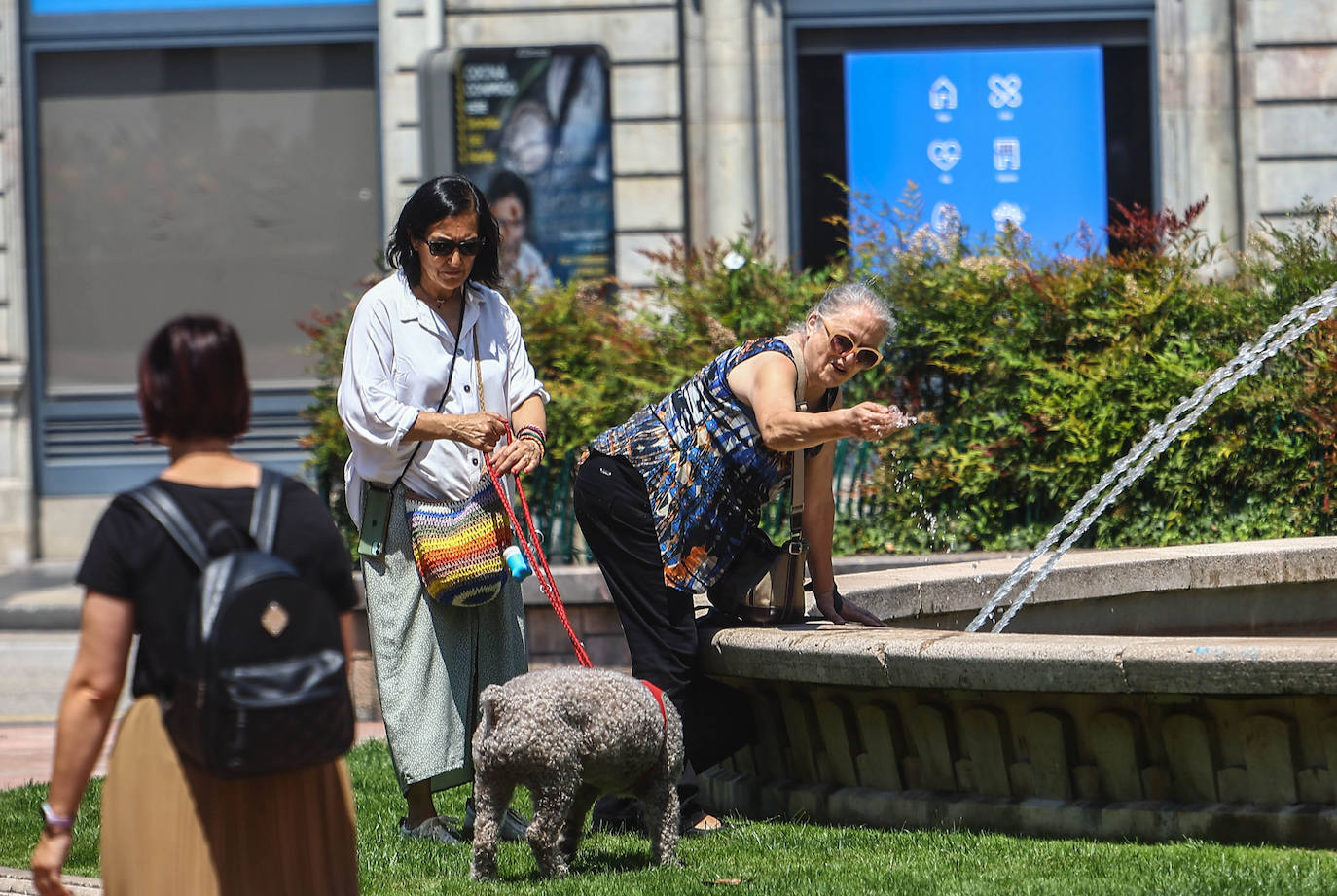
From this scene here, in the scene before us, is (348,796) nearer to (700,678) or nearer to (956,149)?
(700,678)

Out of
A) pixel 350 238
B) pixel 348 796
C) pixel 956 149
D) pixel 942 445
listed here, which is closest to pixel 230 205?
pixel 350 238

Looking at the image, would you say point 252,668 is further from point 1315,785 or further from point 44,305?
point 44,305

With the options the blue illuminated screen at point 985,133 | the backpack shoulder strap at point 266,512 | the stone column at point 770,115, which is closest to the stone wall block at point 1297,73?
the blue illuminated screen at point 985,133

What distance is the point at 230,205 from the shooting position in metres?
13.6

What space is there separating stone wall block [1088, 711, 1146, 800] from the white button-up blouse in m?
1.84

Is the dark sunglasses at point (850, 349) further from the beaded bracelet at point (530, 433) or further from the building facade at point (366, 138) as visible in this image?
the building facade at point (366, 138)

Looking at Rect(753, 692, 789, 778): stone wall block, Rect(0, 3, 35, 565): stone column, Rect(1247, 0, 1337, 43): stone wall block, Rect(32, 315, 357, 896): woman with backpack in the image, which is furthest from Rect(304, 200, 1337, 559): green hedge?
Rect(0, 3, 35, 565): stone column

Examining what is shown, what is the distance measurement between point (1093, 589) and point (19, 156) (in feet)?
33.0

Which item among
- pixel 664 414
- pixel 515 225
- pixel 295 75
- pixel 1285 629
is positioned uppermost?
pixel 295 75

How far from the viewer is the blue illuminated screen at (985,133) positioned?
1342 centimetres

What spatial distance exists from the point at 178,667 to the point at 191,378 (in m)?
0.48

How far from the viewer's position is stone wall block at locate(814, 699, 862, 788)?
15.6 ft

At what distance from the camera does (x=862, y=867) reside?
4289 millimetres

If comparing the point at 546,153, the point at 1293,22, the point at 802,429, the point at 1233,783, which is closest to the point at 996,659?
the point at 1233,783
